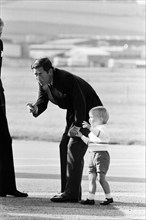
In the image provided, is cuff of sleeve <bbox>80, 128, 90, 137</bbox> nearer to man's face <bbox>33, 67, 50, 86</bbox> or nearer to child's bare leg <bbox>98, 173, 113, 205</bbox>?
child's bare leg <bbox>98, 173, 113, 205</bbox>

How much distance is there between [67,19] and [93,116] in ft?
218

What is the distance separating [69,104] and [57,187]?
146cm

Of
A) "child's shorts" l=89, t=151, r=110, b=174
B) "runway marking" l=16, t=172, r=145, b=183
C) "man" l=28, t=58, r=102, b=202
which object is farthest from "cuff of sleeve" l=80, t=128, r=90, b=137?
"runway marking" l=16, t=172, r=145, b=183

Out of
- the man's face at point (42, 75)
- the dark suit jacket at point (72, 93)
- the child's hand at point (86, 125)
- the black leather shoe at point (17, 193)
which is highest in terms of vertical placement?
the man's face at point (42, 75)

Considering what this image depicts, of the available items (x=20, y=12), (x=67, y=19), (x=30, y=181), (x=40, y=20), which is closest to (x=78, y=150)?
(x=30, y=181)

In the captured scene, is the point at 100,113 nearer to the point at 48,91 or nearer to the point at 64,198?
the point at 48,91

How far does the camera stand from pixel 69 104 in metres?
6.43

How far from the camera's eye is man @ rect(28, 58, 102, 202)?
630cm

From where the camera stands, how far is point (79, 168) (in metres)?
6.51

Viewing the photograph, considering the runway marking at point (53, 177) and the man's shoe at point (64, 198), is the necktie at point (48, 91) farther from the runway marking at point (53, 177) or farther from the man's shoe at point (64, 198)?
the runway marking at point (53, 177)

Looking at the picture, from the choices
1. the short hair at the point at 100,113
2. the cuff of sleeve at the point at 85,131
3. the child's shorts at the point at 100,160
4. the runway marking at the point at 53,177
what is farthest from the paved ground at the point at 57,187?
the short hair at the point at 100,113

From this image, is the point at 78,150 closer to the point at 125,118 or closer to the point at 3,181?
the point at 3,181

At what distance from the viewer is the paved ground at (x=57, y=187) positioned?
19.7 ft

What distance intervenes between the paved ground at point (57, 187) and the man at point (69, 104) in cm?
20
